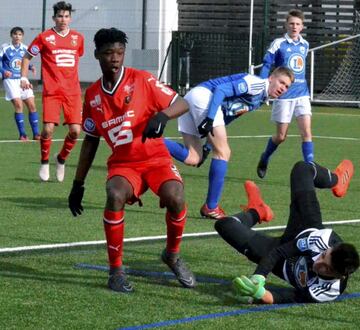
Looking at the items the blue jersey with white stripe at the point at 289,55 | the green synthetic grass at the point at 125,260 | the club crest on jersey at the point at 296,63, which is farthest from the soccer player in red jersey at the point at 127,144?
the club crest on jersey at the point at 296,63

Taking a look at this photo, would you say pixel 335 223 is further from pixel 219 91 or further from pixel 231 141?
pixel 231 141

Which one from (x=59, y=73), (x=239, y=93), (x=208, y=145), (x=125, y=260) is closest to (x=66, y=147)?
(x=59, y=73)

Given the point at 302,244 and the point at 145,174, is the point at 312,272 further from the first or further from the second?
the point at 145,174

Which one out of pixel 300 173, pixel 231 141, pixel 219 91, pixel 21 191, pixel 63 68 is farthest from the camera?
pixel 231 141

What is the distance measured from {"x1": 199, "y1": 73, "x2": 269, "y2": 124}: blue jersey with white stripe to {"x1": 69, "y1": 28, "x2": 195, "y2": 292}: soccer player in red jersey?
2.91 meters

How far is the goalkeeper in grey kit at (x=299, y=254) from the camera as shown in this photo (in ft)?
23.6

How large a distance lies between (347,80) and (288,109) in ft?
66.9

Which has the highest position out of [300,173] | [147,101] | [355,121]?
[147,101]

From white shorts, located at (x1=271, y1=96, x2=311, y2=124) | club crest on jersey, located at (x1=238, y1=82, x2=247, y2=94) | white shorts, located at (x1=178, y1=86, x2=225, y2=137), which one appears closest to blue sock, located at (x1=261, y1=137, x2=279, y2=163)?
white shorts, located at (x1=271, y1=96, x2=311, y2=124)

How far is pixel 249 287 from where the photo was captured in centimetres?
724

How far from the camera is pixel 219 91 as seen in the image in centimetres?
1118

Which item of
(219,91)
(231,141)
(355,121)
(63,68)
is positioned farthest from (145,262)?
(355,121)

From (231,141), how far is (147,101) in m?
13.9

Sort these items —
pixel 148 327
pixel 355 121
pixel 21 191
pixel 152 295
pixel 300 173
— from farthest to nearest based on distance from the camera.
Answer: pixel 355 121 → pixel 21 191 → pixel 300 173 → pixel 152 295 → pixel 148 327
